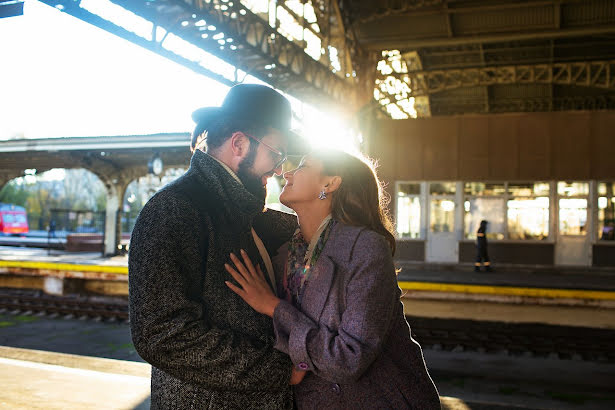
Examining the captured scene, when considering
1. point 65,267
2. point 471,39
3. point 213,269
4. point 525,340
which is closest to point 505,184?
point 471,39

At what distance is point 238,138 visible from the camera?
1873 millimetres

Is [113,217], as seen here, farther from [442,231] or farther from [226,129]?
[226,129]

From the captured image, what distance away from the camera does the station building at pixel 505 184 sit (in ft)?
58.6

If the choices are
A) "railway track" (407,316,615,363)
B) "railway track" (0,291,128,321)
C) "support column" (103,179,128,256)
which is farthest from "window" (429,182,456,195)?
"railway track" (0,291,128,321)

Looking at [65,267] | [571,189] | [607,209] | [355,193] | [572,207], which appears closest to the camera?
[355,193]

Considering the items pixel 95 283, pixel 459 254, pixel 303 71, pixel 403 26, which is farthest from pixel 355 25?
pixel 95 283

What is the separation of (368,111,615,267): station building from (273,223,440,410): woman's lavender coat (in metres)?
17.7

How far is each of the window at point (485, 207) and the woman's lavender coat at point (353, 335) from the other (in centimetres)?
1820

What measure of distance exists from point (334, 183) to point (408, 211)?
1835cm

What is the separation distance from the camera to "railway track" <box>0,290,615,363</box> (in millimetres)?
8188

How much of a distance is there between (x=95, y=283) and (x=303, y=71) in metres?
8.61

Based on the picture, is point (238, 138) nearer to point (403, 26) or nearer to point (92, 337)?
point (92, 337)

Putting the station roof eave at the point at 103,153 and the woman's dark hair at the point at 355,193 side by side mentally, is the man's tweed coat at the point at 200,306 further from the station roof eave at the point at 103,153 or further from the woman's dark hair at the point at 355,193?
the station roof eave at the point at 103,153

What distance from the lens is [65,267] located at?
12.6 meters
